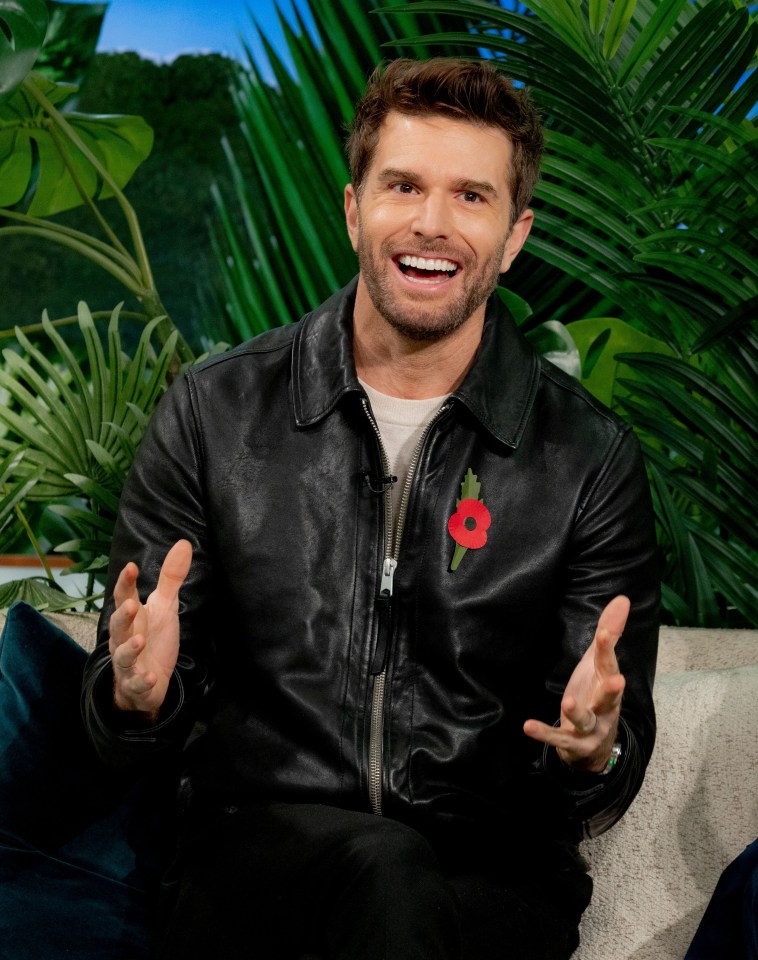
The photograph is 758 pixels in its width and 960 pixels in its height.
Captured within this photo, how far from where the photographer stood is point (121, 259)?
2.61m

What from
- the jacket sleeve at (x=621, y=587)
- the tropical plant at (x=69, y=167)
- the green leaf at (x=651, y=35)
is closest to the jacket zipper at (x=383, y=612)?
the jacket sleeve at (x=621, y=587)

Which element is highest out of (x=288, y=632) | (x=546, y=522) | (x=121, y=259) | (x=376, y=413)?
(x=121, y=259)

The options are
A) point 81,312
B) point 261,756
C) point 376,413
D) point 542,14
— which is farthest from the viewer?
point 81,312

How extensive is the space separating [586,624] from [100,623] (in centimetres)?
64

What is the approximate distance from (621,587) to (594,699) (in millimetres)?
302

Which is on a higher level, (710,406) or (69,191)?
(69,191)

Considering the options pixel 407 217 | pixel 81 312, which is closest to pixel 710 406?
pixel 407 217

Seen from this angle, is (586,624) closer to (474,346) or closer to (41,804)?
(474,346)

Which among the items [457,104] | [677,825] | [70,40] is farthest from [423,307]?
[70,40]

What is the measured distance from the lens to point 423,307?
1.49m

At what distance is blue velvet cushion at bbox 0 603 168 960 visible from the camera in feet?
4.88

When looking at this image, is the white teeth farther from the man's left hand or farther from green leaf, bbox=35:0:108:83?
green leaf, bbox=35:0:108:83

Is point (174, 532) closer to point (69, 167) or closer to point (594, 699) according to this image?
point (594, 699)

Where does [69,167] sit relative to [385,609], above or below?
above
